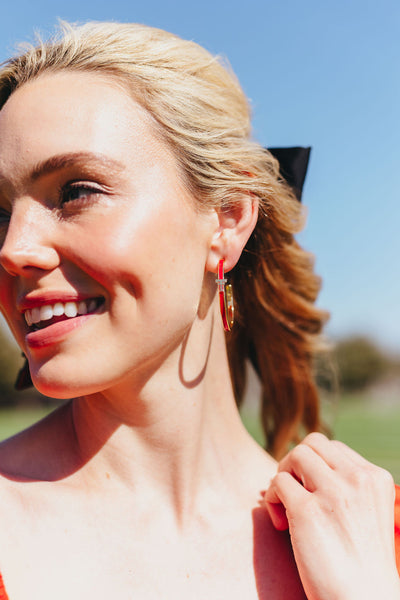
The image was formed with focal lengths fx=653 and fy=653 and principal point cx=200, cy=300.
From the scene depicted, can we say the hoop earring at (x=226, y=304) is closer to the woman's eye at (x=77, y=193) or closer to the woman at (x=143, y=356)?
the woman at (x=143, y=356)

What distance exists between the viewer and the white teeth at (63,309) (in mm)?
2037

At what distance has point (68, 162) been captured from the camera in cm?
201

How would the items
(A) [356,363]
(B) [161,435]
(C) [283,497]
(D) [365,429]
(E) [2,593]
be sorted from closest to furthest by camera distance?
(E) [2,593], (C) [283,497], (B) [161,435], (D) [365,429], (A) [356,363]

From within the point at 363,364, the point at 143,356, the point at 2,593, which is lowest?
the point at 363,364

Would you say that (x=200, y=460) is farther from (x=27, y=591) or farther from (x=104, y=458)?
(x=27, y=591)

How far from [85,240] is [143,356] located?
1.36 ft

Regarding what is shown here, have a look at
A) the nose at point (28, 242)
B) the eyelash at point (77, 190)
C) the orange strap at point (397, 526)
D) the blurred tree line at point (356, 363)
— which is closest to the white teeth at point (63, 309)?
the nose at point (28, 242)

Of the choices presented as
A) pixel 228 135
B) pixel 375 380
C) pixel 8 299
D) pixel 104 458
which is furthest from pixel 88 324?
pixel 375 380

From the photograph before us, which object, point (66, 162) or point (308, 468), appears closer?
point (66, 162)

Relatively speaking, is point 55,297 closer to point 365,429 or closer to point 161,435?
point 161,435

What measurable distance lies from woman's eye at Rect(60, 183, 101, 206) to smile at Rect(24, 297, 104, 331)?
314mm

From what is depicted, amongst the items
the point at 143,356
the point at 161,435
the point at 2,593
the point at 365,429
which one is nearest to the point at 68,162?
the point at 143,356

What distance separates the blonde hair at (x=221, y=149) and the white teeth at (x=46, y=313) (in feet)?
2.15

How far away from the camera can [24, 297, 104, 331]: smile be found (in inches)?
80.3
